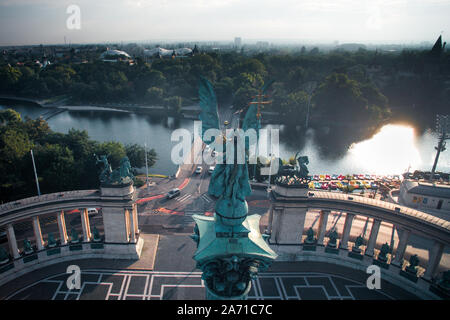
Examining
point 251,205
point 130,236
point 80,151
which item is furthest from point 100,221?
point 251,205

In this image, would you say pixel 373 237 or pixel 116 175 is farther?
pixel 373 237

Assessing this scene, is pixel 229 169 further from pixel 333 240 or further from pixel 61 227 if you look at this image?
pixel 61 227

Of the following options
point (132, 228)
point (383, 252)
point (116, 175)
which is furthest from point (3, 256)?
point (383, 252)

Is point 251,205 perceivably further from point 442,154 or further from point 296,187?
point 442,154

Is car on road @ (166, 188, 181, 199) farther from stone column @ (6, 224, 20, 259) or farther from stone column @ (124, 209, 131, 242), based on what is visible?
stone column @ (6, 224, 20, 259)

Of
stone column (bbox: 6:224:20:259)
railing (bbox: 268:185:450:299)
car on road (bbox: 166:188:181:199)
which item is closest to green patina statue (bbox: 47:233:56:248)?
stone column (bbox: 6:224:20:259)

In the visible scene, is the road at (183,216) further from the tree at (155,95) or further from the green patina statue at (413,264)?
the tree at (155,95)
